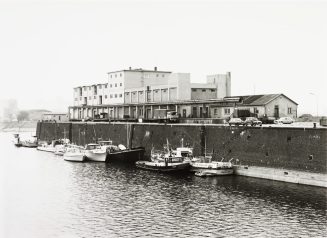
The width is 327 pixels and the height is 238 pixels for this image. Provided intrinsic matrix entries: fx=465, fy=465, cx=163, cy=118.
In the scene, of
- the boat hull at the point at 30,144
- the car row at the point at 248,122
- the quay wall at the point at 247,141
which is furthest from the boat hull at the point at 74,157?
the boat hull at the point at 30,144

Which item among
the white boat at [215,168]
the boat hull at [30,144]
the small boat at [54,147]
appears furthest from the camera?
the boat hull at [30,144]

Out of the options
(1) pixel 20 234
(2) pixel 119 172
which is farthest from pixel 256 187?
(1) pixel 20 234

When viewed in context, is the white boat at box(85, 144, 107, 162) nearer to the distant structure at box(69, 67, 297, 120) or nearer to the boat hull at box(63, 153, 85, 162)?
the boat hull at box(63, 153, 85, 162)

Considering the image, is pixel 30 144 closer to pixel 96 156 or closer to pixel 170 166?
pixel 96 156

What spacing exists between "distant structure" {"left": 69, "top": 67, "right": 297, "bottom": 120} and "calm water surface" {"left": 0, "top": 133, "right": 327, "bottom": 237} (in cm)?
2589

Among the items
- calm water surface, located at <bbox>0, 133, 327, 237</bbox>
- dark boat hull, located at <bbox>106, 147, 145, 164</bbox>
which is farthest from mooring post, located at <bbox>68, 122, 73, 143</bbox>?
calm water surface, located at <bbox>0, 133, 327, 237</bbox>

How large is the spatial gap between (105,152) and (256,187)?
107 ft

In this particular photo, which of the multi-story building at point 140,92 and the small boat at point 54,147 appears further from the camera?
the multi-story building at point 140,92

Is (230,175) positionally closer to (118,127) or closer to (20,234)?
(20,234)

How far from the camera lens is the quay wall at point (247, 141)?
49.6 meters

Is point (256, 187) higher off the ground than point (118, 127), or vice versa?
point (118, 127)

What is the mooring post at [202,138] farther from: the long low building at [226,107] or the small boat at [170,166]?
the long low building at [226,107]

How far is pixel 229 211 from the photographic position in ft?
126

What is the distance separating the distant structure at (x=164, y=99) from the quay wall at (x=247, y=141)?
34.5 feet
